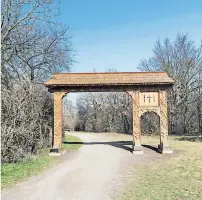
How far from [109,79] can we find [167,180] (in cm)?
927

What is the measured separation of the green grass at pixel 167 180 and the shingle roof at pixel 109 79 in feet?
→ 16.6

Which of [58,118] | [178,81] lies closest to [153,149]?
[58,118]

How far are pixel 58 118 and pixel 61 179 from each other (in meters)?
7.91

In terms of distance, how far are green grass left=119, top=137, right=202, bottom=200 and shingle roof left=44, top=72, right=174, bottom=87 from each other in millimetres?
5075

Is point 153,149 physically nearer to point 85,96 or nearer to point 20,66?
point 20,66

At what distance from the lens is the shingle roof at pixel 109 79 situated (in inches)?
705

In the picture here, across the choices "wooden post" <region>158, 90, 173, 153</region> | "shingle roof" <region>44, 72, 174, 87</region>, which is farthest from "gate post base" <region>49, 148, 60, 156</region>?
"wooden post" <region>158, 90, 173, 153</region>

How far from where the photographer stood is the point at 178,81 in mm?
34406

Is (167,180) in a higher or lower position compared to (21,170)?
lower

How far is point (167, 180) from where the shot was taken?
33.9 ft

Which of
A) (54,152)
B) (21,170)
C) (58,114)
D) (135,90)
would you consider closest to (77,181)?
(21,170)

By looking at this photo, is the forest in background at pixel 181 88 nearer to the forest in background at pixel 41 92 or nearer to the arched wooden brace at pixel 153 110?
the forest in background at pixel 41 92

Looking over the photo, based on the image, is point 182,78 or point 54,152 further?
point 182,78

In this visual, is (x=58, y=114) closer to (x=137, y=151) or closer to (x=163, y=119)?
(x=137, y=151)
